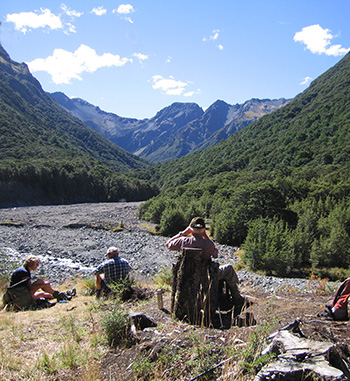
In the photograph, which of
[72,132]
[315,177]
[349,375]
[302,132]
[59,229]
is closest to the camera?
[349,375]

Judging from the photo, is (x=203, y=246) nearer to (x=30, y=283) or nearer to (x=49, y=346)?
(x=49, y=346)

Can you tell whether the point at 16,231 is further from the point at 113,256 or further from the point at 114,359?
the point at 114,359

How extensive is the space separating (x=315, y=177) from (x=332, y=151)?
18339 millimetres

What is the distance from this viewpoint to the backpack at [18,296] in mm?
5883

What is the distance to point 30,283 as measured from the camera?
6.45m

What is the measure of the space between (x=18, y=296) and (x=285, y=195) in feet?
Answer: 88.7

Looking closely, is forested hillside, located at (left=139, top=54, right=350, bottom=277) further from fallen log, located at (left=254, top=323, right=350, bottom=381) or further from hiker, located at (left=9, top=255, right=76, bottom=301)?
fallen log, located at (left=254, top=323, right=350, bottom=381)

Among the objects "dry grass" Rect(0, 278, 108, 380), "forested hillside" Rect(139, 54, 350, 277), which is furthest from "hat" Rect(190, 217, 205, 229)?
"forested hillside" Rect(139, 54, 350, 277)

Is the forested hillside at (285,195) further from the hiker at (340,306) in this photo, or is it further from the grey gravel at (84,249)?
the hiker at (340,306)

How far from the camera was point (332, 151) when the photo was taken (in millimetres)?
58000

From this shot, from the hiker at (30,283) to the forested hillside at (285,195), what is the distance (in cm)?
1100

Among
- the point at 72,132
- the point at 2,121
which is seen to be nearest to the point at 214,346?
the point at 2,121

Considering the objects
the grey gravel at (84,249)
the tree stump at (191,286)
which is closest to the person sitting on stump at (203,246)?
the tree stump at (191,286)

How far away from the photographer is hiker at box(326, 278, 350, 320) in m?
4.22
